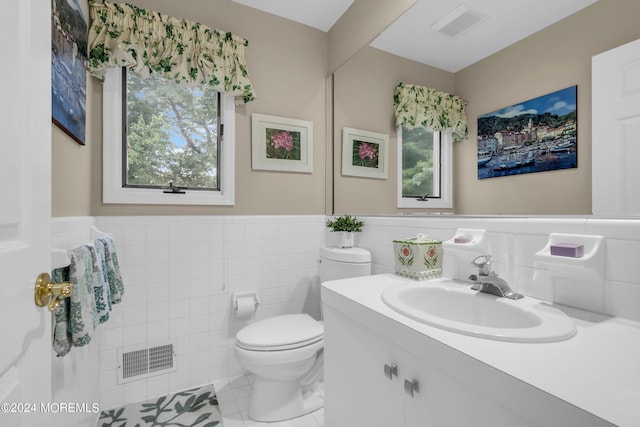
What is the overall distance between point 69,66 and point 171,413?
1.77m

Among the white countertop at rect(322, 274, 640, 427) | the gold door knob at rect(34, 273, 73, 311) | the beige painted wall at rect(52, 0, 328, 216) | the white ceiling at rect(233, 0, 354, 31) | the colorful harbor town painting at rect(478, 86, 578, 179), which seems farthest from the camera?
the white ceiling at rect(233, 0, 354, 31)

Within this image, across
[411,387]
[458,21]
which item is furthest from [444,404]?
[458,21]

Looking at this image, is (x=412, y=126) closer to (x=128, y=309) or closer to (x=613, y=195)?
(x=613, y=195)

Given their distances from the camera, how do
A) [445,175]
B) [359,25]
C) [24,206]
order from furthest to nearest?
[359,25], [445,175], [24,206]

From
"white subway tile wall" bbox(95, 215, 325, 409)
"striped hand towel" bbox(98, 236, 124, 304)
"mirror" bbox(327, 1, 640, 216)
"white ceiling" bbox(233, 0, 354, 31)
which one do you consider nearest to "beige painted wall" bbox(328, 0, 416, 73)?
"white ceiling" bbox(233, 0, 354, 31)

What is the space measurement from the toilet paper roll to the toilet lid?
25cm

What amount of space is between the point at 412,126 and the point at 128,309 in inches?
74.3

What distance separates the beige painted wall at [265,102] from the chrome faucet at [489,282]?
139 cm

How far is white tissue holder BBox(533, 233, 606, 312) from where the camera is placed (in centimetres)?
81

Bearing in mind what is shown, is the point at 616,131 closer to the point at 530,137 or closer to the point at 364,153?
the point at 530,137

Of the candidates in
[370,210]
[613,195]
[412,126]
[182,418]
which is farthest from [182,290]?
[613,195]

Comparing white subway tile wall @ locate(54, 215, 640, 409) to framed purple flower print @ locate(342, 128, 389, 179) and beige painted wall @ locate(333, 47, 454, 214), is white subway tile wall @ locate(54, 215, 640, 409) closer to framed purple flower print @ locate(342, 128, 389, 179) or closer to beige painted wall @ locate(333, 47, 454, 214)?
beige painted wall @ locate(333, 47, 454, 214)

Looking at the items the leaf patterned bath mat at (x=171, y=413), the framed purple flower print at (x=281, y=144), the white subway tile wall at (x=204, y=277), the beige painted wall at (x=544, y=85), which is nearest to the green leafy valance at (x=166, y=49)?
the framed purple flower print at (x=281, y=144)

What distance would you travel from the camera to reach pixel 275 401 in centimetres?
158
